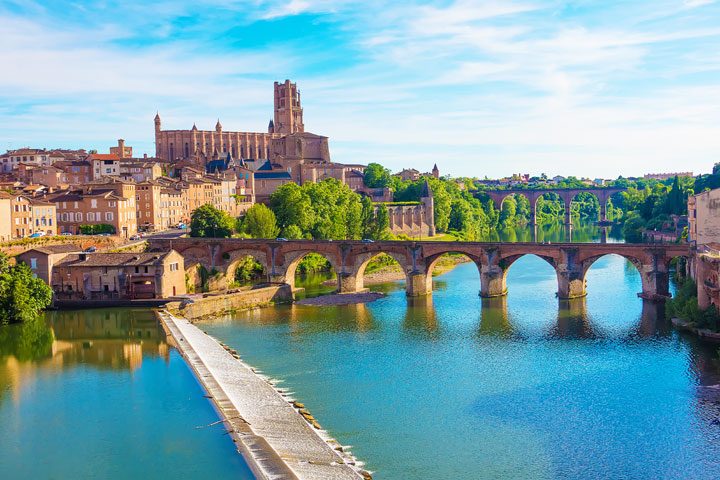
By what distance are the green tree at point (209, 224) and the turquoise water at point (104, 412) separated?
71.3 ft

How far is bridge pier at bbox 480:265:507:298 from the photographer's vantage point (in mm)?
45188

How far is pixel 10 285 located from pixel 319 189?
3322 cm

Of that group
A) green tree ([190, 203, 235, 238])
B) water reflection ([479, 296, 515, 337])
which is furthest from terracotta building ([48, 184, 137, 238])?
water reflection ([479, 296, 515, 337])

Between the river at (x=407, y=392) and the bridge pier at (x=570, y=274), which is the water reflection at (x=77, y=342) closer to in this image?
the river at (x=407, y=392)

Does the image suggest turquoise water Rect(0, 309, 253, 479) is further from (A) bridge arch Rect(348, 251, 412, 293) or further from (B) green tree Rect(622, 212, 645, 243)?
(B) green tree Rect(622, 212, 645, 243)

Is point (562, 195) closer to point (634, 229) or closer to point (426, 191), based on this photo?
point (426, 191)

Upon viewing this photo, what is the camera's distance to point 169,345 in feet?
112

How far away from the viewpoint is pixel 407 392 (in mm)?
27047

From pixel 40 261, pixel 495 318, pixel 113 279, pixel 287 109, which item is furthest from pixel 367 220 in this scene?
pixel 287 109

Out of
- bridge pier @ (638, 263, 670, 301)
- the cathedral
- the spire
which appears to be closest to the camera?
bridge pier @ (638, 263, 670, 301)

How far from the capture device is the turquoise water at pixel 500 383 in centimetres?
2127

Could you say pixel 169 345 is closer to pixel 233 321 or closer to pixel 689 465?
pixel 233 321

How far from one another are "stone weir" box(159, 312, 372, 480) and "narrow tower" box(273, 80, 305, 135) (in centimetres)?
8529

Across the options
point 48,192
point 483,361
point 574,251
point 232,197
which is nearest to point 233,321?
point 483,361
